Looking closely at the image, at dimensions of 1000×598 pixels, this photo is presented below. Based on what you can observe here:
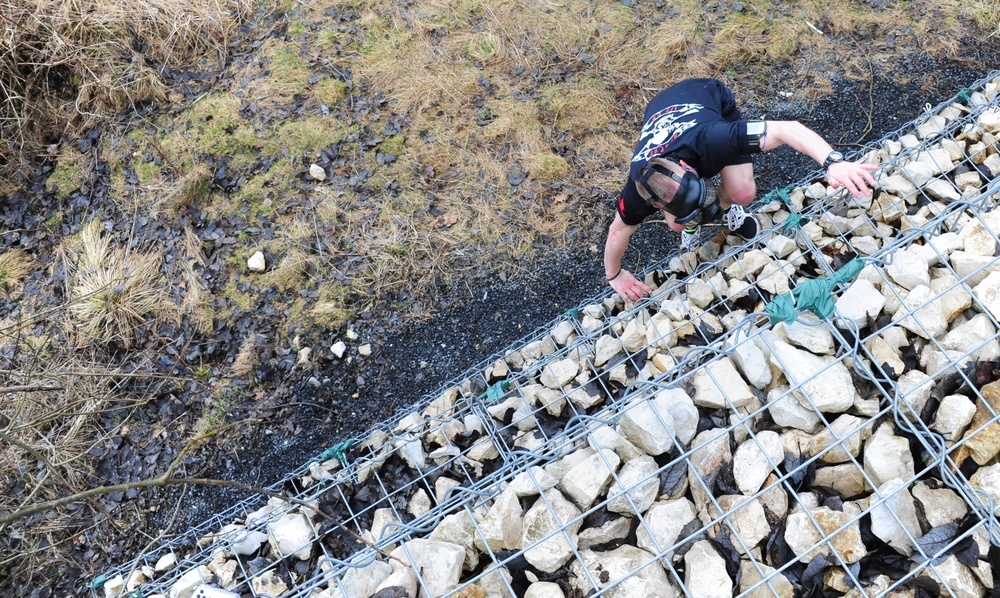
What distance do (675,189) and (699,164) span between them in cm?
35

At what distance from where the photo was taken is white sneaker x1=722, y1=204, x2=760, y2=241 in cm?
359

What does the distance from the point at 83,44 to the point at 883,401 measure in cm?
645

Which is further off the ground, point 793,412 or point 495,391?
point 793,412

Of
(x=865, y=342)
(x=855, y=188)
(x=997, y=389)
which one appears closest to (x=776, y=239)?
(x=855, y=188)

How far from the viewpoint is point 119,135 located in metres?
5.34

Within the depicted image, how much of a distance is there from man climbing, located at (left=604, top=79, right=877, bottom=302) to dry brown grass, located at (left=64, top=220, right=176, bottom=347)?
325 centimetres

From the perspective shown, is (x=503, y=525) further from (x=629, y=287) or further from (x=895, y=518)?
(x=629, y=287)

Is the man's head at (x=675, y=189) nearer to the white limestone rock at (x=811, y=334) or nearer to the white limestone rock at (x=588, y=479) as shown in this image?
the white limestone rock at (x=811, y=334)

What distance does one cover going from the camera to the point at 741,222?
11.8 feet

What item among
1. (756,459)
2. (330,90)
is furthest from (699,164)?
(330,90)

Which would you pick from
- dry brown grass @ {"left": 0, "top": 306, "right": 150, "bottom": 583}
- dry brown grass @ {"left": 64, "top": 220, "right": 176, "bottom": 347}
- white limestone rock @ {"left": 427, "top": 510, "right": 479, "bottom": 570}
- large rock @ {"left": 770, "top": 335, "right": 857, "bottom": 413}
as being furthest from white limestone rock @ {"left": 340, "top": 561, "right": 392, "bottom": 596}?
dry brown grass @ {"left": 64, "top": 220, "right": 176, "bottom": 347}

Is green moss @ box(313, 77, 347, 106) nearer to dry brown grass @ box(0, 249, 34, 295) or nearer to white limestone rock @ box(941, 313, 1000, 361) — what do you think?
dry brown grass @ box(0, 249, 34, 295)

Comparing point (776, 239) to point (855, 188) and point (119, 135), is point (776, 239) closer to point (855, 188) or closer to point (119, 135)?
point (855, 188)

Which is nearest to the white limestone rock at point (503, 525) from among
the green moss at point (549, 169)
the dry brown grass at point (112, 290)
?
the green moss at point (549, 169)
